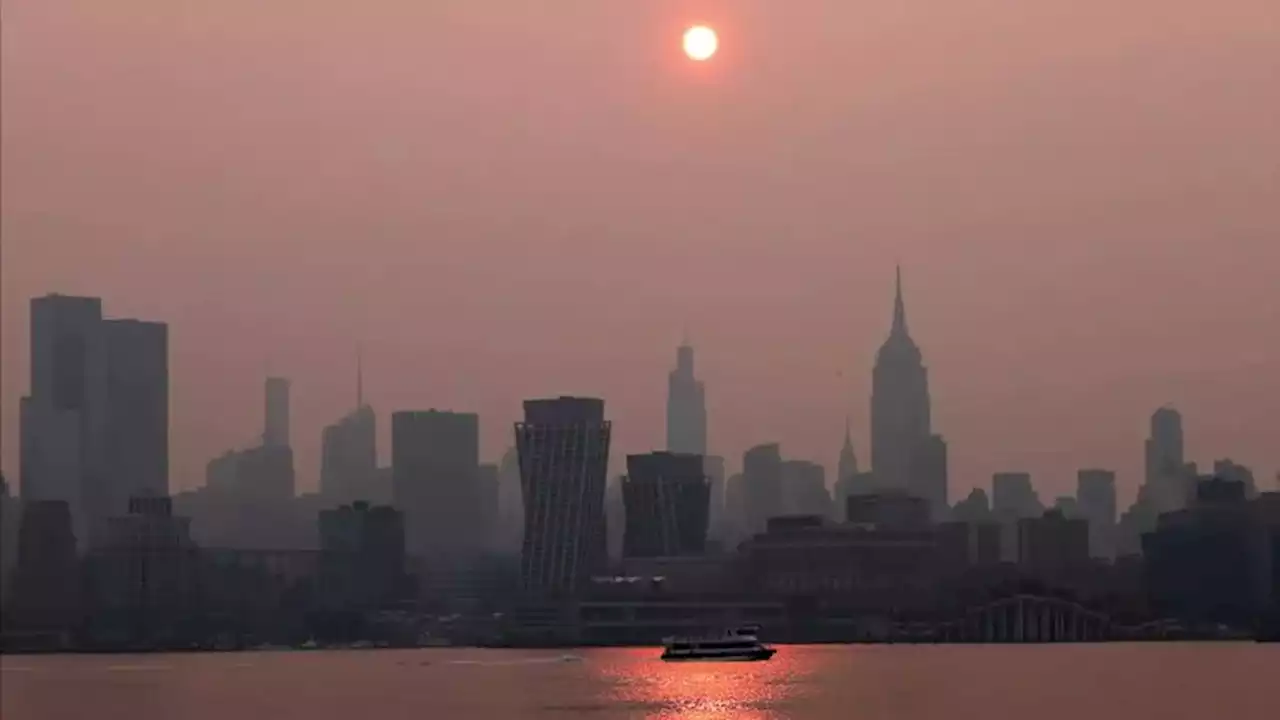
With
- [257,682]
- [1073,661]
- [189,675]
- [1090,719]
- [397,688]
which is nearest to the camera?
[1090,719]

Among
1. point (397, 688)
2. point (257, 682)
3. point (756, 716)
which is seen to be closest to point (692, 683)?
point (397, 688)

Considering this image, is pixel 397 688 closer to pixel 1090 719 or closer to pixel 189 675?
pixel 189 675

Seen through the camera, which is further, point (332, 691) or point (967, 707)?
point (332, 691)

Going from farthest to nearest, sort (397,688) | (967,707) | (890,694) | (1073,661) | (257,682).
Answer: (1073,661) < (257,682) < (397,688) < (890,694) < (967,707)

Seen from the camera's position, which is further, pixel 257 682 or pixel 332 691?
pixel 257 682

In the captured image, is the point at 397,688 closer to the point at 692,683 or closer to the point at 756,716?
the point at 692,683

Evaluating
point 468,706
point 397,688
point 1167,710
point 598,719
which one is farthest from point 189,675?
point 1167,710
